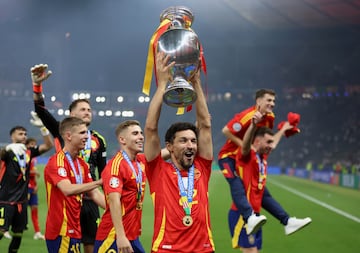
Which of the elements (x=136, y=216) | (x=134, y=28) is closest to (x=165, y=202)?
(x=136, y=216)

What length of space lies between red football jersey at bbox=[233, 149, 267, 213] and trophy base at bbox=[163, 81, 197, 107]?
3.02 metres

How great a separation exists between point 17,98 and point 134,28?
1678cm

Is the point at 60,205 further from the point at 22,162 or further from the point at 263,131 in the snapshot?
the point at 22,162

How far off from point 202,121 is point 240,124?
267 centimetres

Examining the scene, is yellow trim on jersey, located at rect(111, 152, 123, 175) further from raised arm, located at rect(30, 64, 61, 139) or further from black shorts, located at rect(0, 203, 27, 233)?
black shorts, located at rect(0, 203, 27, 233)

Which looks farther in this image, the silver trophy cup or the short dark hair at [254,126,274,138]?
the short dark hair at [254,126,274,138]

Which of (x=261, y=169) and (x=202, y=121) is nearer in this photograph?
(x=202, y=121)

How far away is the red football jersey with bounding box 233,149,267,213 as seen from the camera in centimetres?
595

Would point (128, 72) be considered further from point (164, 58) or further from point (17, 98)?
point (164, 58)

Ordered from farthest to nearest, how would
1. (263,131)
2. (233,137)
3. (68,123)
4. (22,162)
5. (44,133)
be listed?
(22,162) < (44,133) < (233,137) < (263,131) < (68,123)

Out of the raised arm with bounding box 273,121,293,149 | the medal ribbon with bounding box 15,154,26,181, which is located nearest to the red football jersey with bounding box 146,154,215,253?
the raised arm with bounding box 273,121,293,149

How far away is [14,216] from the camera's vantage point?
22.4ft

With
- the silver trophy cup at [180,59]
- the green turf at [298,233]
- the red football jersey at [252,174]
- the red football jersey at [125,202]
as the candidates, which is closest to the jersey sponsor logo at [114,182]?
the red football jersey at [125,202]

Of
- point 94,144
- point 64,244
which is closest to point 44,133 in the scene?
point 94,144
